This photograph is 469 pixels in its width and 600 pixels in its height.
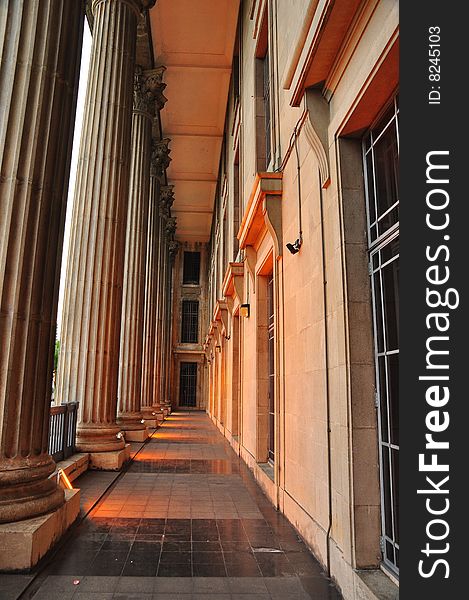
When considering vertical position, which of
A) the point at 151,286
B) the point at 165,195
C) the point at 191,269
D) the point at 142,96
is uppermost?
the point at 191,269

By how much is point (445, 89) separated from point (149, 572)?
387 cm

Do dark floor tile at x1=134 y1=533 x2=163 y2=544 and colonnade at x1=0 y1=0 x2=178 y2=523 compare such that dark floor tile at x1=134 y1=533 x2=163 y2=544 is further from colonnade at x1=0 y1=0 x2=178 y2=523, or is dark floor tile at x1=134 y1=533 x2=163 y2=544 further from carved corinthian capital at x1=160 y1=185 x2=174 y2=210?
carved corinthian capital at x1=160 y1=185 x2=174 y2=210

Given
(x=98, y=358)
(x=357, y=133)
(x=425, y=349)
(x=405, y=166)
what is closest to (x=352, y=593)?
(x=425, y=349)

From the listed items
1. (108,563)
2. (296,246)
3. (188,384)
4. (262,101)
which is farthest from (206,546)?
(188,384)

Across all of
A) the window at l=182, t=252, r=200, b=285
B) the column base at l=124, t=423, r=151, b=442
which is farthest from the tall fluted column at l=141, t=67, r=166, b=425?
the window at l=182, t=252, r=200, b=285

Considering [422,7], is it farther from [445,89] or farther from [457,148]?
[457,148]

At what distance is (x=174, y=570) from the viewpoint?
13.1 ft

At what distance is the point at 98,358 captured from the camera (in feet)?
28.3

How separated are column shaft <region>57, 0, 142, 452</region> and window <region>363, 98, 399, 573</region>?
19.9 ft

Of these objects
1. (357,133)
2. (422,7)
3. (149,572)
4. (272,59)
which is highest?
(272,59)

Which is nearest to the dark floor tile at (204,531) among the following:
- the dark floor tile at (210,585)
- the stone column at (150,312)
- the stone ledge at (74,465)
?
the dark floor tile at (210,585)

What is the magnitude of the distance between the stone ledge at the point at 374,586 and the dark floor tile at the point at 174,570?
1358mm

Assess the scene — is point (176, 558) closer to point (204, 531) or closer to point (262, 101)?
point (204, 531)

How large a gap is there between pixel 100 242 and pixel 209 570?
6.23 m
